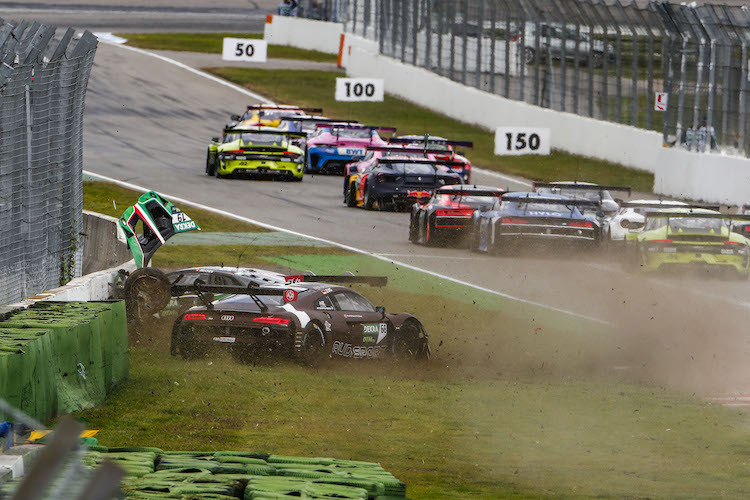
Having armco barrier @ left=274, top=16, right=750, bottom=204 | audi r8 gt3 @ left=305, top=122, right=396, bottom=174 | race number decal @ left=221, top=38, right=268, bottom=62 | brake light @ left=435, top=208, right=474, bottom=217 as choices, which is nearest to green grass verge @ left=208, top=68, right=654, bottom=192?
armco barrier @ left=274, top=16, right=750, bottom=204

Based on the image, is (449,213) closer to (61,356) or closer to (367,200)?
(367,200)

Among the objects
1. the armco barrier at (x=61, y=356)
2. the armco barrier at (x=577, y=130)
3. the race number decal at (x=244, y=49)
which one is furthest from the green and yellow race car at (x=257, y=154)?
the armco barrier at (x=61, y=356)

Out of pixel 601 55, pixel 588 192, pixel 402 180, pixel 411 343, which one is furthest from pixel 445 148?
pixel 411 343

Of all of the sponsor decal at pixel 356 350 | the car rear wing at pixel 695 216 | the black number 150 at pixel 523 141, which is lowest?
the sponsor decal at pixel 356 350

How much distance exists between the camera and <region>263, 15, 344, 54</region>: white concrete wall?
205 ft

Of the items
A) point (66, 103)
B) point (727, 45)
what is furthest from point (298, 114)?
point (66, 103)

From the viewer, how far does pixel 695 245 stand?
2128 cm

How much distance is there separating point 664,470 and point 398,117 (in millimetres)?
37865

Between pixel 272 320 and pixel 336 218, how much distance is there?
1503 centimetres

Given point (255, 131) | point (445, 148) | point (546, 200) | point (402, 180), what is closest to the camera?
point (546, 200)

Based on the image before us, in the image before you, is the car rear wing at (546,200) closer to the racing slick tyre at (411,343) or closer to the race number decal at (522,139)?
the race number decal at (522,139)

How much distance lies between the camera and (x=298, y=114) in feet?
130

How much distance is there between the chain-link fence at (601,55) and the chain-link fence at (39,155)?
663 inches

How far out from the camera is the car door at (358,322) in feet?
47.2
